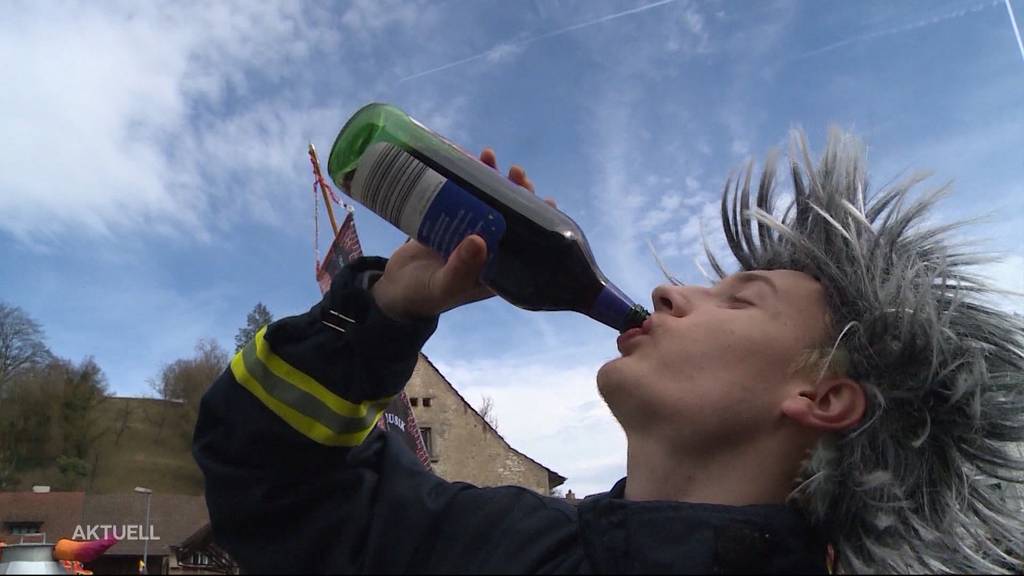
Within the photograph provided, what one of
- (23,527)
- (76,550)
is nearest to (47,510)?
(23,527)

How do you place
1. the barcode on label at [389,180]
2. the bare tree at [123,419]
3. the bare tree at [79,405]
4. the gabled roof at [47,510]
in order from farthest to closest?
the bare tree at [123,419]
the bare tree at [79,405]
the gabled roof at [47,510]
the barcode on label at [389,180]

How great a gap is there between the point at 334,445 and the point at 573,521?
0.45 metres

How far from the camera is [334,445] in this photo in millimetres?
1251

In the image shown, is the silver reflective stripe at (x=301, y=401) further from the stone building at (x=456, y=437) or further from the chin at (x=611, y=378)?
the stone building at (x=456, y=437)

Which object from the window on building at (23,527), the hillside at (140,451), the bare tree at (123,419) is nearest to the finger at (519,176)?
the window on building at (23,527)

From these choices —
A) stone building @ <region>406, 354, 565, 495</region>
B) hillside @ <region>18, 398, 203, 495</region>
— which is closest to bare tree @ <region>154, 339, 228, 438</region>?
hillside @ <region>18, 398, 203, 495</region>

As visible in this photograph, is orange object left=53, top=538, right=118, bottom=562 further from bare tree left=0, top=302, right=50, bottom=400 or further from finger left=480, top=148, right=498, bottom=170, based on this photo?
bare tree left=0, top=302, right=50, bottom=400

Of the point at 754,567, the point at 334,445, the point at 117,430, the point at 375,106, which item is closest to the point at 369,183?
the point at 375,106

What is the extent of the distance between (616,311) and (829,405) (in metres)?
0.49

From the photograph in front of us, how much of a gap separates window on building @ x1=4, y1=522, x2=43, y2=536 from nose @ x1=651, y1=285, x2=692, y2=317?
24.2 metres

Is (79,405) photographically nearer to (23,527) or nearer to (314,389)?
(23,527)

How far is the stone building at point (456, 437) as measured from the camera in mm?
15039

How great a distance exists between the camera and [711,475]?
1.35 meters

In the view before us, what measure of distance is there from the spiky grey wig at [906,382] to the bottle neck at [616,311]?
37cm
